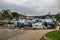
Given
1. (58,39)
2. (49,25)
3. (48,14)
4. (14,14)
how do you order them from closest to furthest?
(58,39) → (49,25) → (48,14) → (14,14)

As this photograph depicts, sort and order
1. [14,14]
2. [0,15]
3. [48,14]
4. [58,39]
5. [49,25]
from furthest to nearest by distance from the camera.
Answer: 1. [14,14]
2. [0,15]
3. [48,14]
4. [49,25]
5. [58,39]

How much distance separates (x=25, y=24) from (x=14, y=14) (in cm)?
3983

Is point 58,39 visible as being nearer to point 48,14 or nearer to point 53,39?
point 53,39

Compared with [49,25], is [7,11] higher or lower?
higher

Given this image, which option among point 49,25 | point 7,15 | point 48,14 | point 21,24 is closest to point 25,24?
point 21,24

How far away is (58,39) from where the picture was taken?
335 inches

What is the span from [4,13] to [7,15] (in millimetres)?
1938

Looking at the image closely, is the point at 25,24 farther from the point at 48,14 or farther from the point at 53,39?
the point at 53,39

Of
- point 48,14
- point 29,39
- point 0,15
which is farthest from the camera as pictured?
point 0,15

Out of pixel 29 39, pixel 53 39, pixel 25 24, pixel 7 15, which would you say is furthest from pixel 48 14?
pixel 53 39

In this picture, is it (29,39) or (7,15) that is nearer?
(29,39)

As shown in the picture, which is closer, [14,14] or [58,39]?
[58,39]

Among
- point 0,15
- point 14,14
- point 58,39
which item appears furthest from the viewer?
point 14,14

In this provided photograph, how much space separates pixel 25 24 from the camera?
1313 inches
